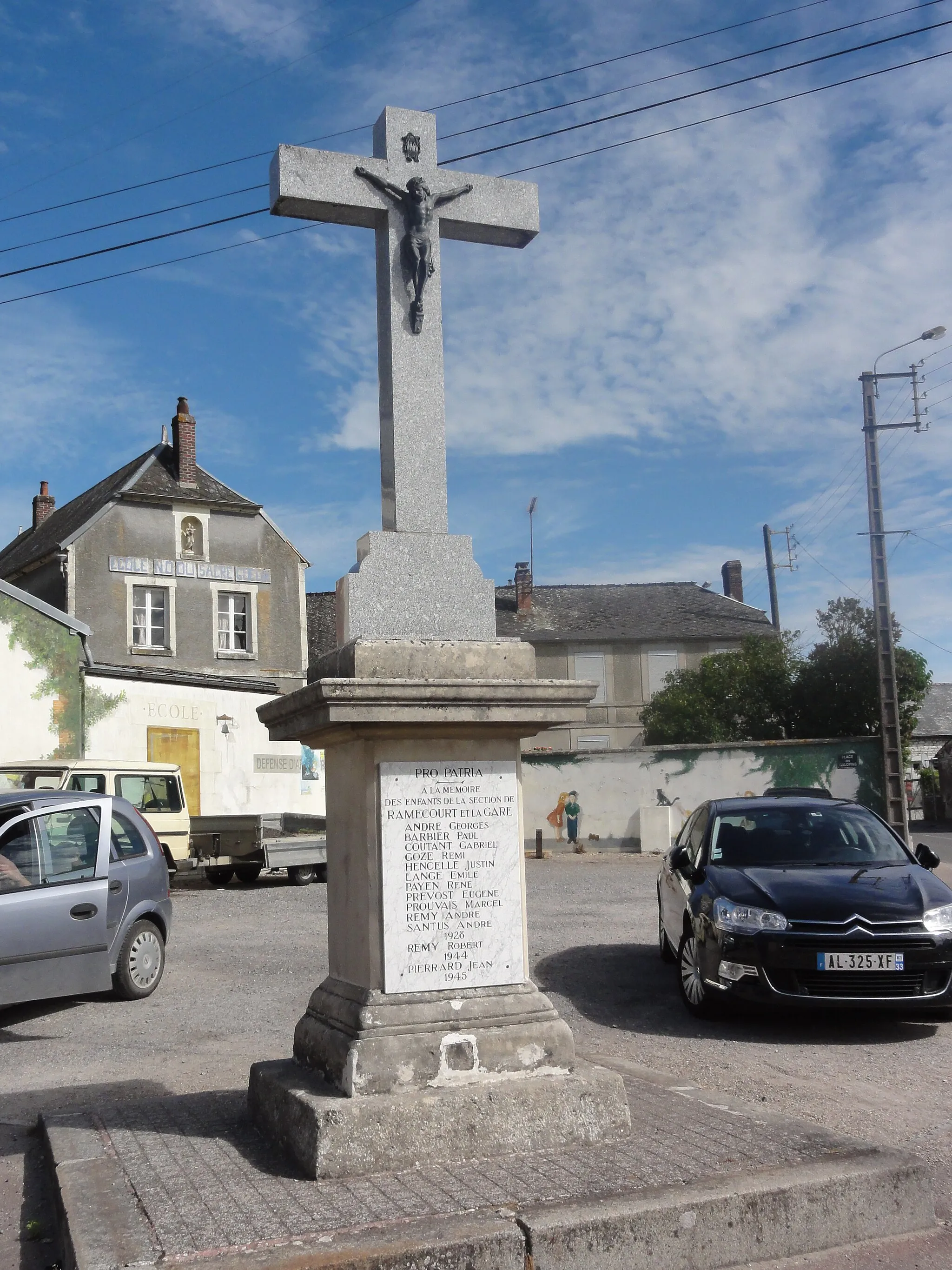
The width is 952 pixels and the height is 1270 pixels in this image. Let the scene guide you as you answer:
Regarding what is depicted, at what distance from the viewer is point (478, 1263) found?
3.45 meters

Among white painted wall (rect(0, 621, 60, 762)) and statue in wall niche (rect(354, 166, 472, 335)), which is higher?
statue in wall niche (rect(354, 166, 472, 335))

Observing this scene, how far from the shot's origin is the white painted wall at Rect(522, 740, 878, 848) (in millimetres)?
26750

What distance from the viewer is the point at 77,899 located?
8.55 m

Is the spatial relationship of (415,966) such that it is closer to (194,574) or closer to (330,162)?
(330,162)

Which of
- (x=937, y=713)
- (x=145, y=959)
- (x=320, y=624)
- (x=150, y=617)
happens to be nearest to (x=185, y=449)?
(x=150, y=617)

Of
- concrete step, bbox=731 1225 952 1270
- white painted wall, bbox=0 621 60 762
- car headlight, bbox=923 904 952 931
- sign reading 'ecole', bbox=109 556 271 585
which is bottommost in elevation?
concrete step, bbox=731 1225 952 1270

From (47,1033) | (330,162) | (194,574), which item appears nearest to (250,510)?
(194,574)

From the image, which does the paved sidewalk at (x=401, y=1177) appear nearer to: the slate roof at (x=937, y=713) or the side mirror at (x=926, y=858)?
the side mirror at (x=926, y=858)

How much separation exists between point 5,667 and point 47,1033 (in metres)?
14.7

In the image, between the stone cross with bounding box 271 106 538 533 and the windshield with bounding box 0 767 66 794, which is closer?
the stone cross with bounding box 271 106 538 533

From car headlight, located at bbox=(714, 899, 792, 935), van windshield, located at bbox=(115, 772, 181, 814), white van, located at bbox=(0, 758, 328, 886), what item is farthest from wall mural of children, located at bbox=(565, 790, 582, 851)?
car headlight, located at bbox=(714, 899, 792, 935)

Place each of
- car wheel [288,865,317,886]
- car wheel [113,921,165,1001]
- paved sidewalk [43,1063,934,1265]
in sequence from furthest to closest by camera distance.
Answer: car wheel [288,865,317,886]
car wheel [113,921,165,1001]
paved sidewalk [43,1063,934,1265]

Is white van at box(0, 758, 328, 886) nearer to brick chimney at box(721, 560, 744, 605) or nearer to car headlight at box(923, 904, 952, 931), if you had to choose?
car headlight at box(923, 904, 952, 931)

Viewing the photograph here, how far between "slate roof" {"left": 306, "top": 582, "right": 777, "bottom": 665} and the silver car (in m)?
41.2
